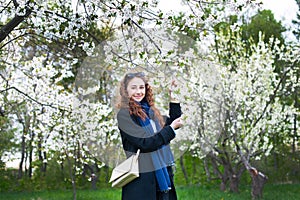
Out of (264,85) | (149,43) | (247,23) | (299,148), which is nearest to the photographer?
(149,43)

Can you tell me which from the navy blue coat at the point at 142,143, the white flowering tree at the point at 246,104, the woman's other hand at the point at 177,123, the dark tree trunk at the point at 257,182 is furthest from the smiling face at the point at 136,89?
the white flowering tree at the point at 246,104

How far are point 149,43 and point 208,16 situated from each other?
74cm

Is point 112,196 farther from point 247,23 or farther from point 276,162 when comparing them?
point 247,23

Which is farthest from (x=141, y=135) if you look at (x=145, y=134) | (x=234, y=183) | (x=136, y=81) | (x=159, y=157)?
(x=234, y=183)

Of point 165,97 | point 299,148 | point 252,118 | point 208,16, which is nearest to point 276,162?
point 299,148

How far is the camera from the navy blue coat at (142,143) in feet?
8.57

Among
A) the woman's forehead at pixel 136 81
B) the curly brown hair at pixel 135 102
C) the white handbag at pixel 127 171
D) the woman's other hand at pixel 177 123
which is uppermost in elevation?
the woman's forehead at pixel 136 81

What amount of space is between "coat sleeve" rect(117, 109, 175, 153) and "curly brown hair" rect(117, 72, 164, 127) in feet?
0.15

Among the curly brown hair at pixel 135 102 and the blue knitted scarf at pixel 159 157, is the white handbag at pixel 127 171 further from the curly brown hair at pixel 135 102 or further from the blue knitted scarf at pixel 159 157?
the curly brown hair at pixel 135 102

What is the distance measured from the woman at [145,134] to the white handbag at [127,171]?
40mm

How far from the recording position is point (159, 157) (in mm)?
2701

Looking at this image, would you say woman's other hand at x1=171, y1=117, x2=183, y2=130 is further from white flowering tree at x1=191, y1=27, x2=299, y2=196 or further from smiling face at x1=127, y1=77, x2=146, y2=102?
white flowering tree at x1=191, y1=27, x2=299, y2=196

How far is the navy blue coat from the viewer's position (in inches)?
103

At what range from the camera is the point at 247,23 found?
14.3 meters
